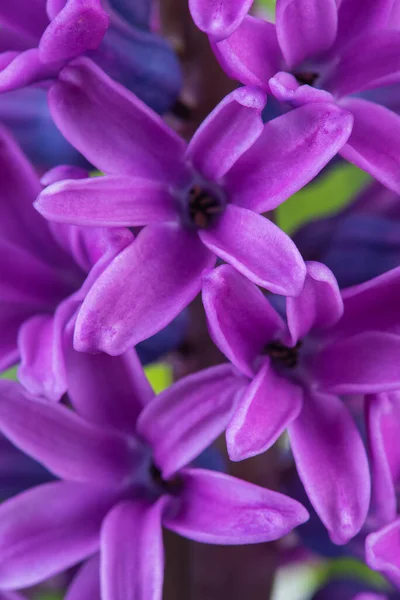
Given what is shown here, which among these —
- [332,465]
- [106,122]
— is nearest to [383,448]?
[332,465]

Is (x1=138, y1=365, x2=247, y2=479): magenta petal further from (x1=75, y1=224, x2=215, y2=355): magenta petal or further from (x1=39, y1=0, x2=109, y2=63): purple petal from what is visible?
(x1=39, y1=0, x2=109, y2=63): purple petal

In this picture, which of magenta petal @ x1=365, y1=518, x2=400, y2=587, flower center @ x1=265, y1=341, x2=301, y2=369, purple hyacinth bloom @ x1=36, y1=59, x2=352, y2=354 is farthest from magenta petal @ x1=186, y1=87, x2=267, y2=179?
magenta petal @ x1=365, y1=518, x2=400, y2=587

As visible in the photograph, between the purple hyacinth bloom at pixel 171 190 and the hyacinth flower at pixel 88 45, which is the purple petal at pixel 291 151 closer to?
the purple hyacinth bloom at pixel 171 190

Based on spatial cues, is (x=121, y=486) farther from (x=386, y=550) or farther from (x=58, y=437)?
(x=386, y=550)

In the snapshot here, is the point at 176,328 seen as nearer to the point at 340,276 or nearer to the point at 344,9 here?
the point at 340,276

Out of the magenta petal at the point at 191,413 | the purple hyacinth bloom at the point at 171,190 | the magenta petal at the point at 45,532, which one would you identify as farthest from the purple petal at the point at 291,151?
the magenta petal at the point at 45,532
